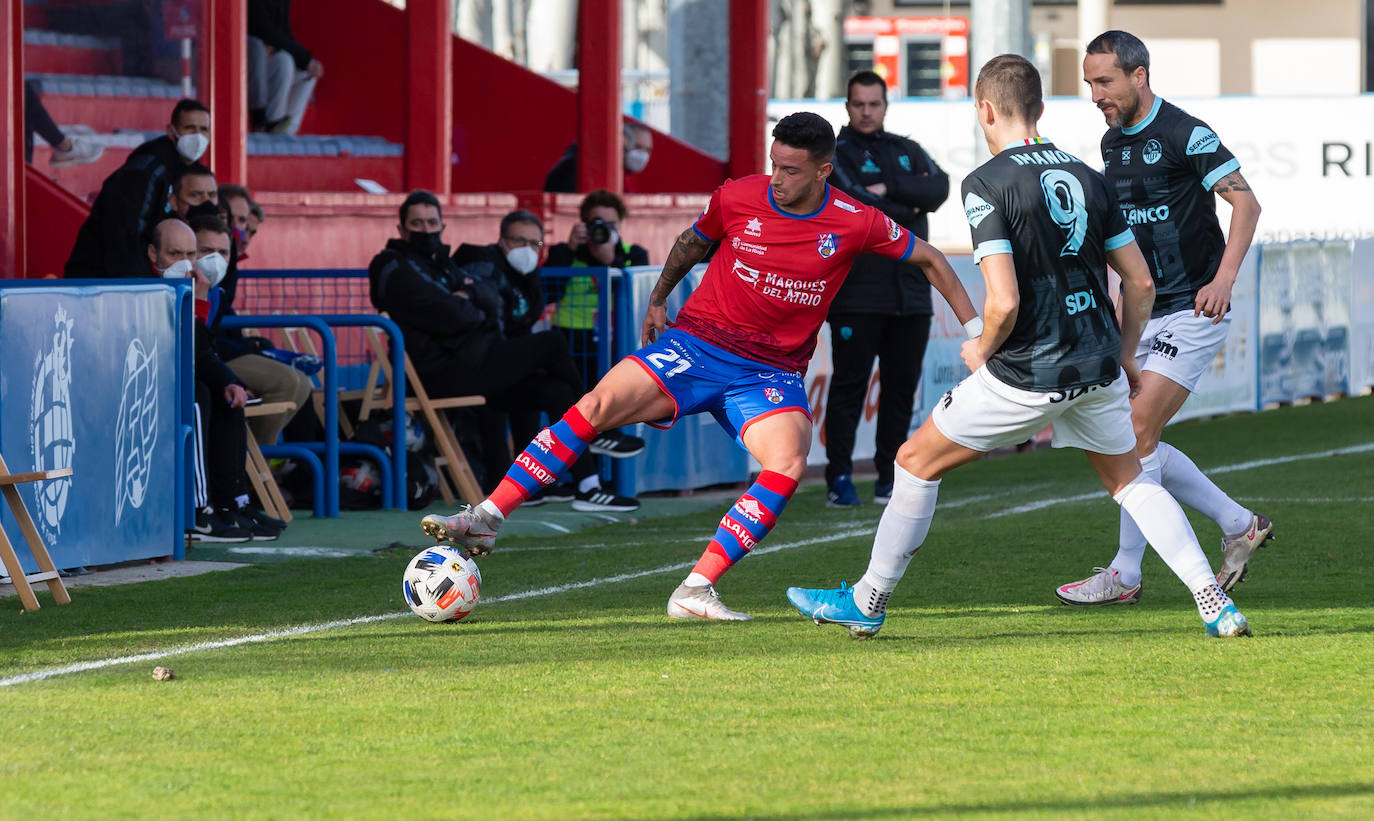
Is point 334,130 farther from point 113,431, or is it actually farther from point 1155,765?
point 1155,765

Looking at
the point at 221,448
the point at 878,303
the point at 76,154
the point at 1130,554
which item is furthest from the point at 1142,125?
the point at 76,154

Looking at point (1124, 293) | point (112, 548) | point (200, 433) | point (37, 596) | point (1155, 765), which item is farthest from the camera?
point (200, 433)

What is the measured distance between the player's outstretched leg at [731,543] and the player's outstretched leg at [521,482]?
0.58 metres

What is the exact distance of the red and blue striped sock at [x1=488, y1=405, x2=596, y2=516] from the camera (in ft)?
23.2

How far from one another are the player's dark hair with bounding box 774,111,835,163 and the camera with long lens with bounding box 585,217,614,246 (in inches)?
198

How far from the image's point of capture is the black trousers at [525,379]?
11133 millimetres

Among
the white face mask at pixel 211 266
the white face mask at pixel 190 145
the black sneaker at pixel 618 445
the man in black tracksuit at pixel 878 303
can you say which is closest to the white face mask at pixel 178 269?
the white face mask at pixel 211 266

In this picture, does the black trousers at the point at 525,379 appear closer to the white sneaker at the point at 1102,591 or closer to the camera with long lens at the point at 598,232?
the camera with long lens at the point at 598,232

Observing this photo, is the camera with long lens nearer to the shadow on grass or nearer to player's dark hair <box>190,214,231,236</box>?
player's dark hair <box>190,214,231,236</box>

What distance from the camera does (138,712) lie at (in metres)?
5.34

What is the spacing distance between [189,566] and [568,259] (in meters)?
4.01

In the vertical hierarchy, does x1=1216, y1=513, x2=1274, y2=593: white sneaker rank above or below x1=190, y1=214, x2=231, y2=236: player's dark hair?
below

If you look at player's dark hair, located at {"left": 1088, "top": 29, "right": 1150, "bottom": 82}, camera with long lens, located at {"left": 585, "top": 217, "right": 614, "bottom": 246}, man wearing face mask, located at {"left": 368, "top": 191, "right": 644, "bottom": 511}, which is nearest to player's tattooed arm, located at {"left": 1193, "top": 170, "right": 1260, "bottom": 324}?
player's dark hair, located at {"left": 1088, "top": 29, "right": 1150, "bottom": 82}

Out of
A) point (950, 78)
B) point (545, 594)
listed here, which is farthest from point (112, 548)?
point (950, 78)
